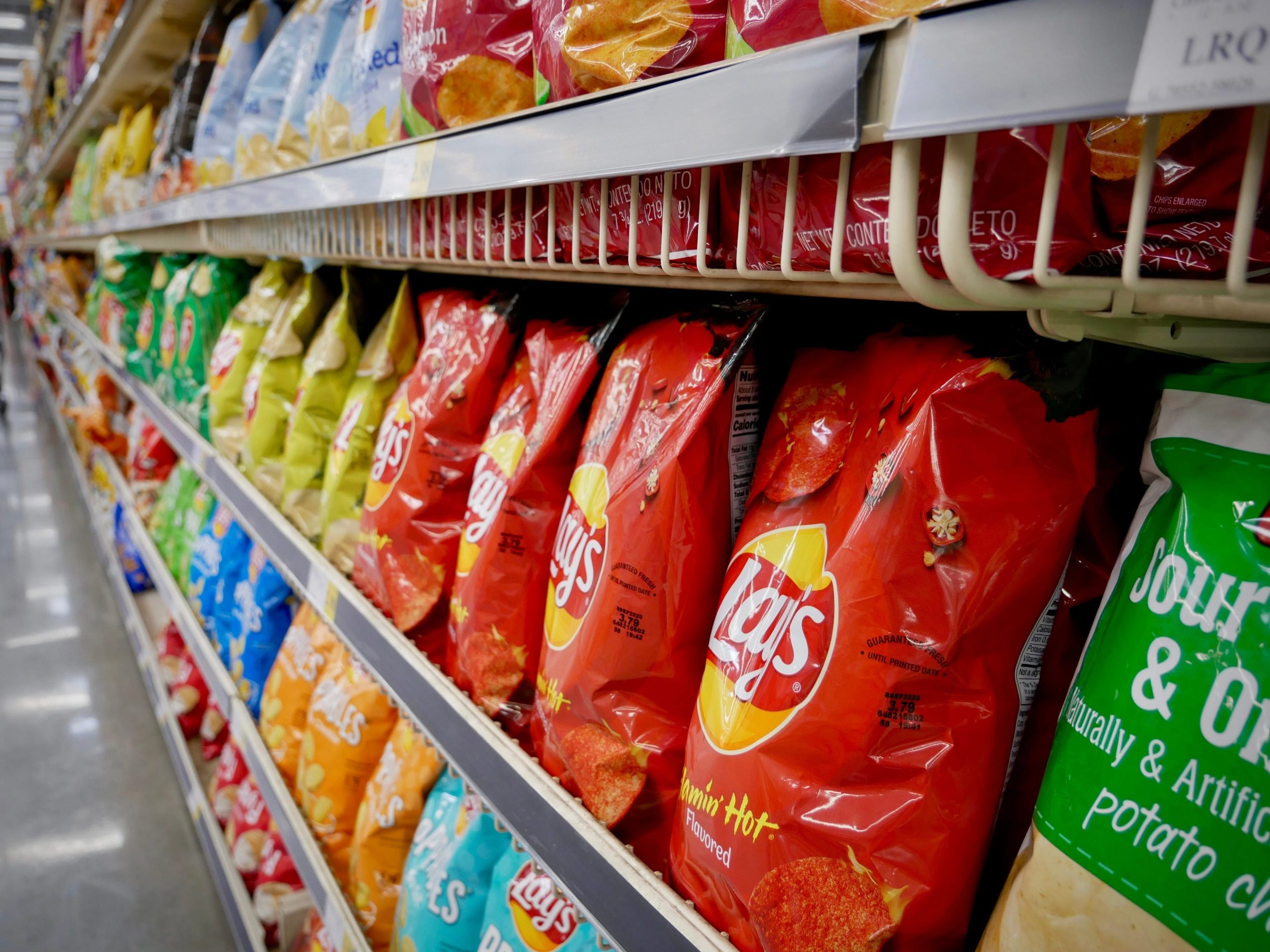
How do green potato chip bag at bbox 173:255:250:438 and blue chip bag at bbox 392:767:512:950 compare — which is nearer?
blue chip bag at bbox 392:767:512:950

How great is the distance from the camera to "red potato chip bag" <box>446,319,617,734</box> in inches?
35.2

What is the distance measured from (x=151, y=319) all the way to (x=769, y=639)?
2.72 meters

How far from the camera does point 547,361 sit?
3.10 ft

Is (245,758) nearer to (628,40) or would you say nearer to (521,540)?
(521,540)

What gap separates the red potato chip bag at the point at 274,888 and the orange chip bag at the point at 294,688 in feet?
0.73

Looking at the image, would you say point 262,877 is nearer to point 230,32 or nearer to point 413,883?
point 413,883

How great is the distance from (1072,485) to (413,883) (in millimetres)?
908

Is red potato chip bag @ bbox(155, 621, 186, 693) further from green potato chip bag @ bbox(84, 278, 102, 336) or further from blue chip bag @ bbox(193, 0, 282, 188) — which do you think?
green potato chip bag @ bbox(84, 278, 102, 336)

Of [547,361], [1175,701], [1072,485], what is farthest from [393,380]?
[1175,701]

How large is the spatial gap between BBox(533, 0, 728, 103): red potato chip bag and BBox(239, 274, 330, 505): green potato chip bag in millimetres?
1099

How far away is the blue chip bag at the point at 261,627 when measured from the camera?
5.63 feet

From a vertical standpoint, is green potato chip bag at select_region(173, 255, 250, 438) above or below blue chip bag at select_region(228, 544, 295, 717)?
above

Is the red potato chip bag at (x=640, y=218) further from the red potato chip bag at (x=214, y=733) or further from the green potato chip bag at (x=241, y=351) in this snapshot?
the red potato chip bag at (x=214, y=733)

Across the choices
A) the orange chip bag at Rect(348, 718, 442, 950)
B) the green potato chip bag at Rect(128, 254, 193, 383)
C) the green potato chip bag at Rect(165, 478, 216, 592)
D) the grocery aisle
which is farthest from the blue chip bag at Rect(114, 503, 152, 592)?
the orange chip bag at Rect(348, 718, 442, 950)
